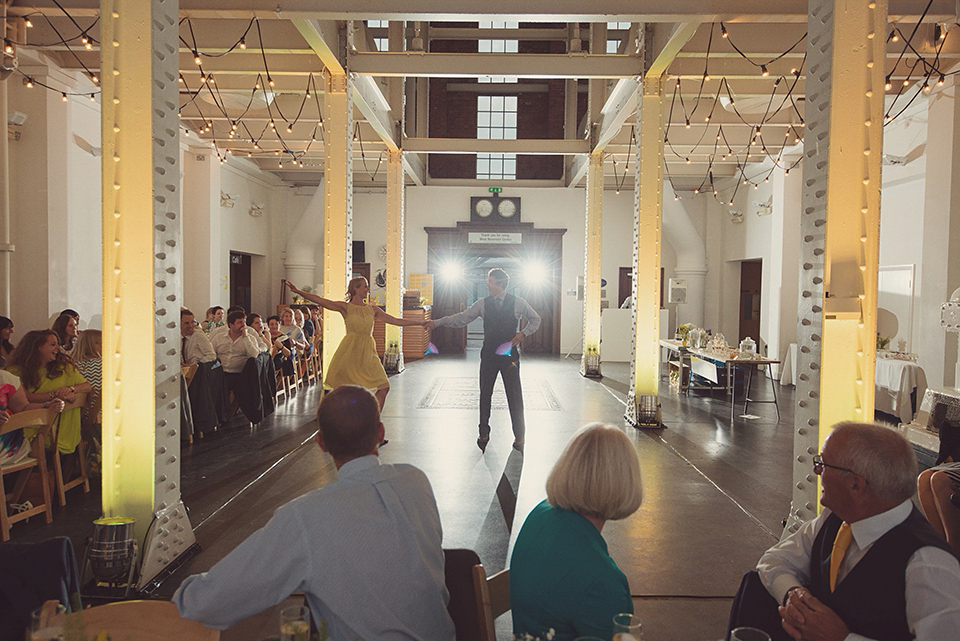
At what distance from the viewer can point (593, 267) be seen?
11703mm

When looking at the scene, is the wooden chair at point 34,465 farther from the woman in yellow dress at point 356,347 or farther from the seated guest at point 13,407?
the woman in yellow dress at point 356,347

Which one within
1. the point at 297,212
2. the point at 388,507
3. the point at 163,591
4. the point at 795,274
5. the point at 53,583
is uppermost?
the point at 297,212

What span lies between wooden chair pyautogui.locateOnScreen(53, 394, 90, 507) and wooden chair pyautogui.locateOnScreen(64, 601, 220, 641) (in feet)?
11.4

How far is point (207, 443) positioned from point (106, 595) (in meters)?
3.28

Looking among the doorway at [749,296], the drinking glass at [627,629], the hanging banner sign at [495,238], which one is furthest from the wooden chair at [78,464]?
the doorway at [749,296]

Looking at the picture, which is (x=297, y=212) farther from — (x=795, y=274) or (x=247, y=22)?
(x=795, y=274)

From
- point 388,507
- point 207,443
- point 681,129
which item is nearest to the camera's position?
point 388,507

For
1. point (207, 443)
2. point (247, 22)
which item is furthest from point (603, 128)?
point (207, 443)

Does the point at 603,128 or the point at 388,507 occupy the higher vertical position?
the point at 603,128

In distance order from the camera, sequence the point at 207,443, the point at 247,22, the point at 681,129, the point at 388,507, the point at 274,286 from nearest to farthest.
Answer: the point at 388,507
the point at 207,443
the point at 247,22
the point at 681,129
the point at 274,286

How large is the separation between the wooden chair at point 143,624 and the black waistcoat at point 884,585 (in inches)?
62.1

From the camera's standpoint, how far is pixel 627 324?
14086mm

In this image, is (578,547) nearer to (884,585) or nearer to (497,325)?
(884,585)

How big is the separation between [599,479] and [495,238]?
14.8m
